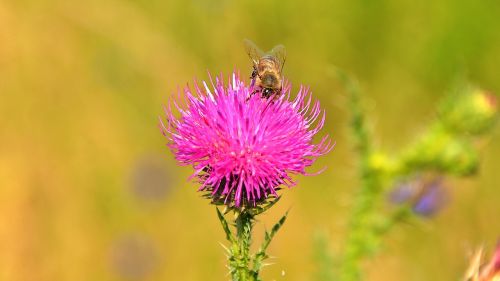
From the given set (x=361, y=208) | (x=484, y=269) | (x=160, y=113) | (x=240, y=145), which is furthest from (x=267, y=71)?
(x=160, y=113)

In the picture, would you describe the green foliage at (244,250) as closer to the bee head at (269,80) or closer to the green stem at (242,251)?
the green stem at (242,251)

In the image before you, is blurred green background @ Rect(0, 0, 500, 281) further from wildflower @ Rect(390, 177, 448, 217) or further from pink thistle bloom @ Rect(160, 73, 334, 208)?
pink thistle bloom @ Rect(160, 73, 334, 208)

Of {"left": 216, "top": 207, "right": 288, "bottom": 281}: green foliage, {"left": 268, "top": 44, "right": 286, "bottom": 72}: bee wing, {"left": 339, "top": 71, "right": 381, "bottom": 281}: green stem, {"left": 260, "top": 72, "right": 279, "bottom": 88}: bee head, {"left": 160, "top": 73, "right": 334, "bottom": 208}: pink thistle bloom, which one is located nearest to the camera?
{"left": 216, "top": 207, "right": 288, "bottom": 281}: green foliage

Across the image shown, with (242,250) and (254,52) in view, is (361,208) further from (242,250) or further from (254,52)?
(242,250)

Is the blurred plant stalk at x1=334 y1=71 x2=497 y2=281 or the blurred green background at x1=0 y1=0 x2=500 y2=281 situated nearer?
the blurred plant stalk at x1=334 y1=71 x2=497 y2=281

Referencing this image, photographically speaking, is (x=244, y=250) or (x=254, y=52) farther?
(x=254, y=52)

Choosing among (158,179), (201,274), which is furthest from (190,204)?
(201,274)

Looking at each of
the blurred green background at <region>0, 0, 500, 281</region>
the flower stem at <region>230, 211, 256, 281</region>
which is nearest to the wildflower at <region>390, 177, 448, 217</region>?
the blurred green background at <region>0, 0, 500, 281</region>
